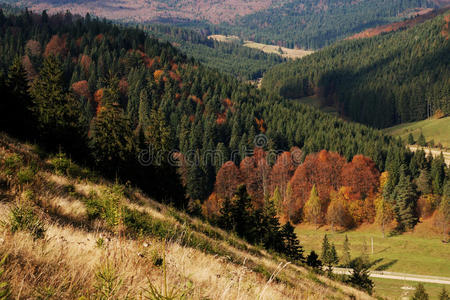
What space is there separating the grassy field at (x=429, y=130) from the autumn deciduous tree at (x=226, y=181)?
91.4 m

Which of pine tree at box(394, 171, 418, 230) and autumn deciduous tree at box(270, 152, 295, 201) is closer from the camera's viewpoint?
pine tree at box(394, 171, 418, 230)

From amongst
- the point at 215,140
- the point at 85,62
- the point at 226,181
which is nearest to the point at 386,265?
the point at 226,181

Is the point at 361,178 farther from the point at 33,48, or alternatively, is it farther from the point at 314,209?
the point at 33,48

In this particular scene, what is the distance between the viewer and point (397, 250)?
68.6 meters

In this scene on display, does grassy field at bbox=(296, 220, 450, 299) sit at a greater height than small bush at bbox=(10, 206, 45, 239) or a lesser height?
lesser

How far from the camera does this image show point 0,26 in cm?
15888

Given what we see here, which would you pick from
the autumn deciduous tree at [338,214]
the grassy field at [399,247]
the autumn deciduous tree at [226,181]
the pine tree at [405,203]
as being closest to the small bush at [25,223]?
the grassy field at [399,247]

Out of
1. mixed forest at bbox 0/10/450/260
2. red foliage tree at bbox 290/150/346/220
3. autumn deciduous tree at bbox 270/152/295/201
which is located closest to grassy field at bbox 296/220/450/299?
mixed forest at bbox 0/10/450/260

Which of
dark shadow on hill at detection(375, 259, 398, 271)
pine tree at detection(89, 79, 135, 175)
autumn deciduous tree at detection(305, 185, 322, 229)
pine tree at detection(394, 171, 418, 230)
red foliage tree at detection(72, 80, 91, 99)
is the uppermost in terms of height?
red foliage tree at detection(72, 80, 91, 99)

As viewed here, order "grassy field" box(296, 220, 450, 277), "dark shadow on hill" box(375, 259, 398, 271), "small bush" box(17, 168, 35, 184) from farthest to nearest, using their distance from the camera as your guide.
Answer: "dark shadow on hill" box(375, 259, 398, 271) < "grassy field" box(296, 220, 450, 277) < "small bush" box(17, 168, 35, 184)

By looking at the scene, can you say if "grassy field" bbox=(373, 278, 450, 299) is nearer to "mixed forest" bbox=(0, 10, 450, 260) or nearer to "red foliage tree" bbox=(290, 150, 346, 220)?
"mixed forest" bbox=(0, 10, 450, 260)

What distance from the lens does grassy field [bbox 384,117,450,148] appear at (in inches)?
5374

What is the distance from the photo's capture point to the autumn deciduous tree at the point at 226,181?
90062 mm

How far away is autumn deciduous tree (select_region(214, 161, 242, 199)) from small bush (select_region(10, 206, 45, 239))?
85.0 meters
